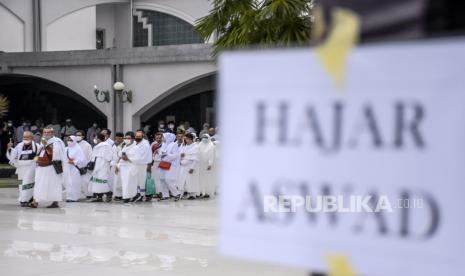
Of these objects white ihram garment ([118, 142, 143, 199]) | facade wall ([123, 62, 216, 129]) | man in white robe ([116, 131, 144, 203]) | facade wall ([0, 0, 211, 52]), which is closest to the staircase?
facade wall ([0, 0, 211, 52])

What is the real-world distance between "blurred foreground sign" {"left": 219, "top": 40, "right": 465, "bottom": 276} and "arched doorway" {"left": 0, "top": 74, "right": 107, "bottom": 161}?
29.5 meters

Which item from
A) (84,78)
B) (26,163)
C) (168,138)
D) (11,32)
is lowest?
(26,163)

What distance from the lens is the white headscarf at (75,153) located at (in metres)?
19.6

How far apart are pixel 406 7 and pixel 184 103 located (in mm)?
27912

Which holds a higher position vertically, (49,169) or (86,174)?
(49,169)

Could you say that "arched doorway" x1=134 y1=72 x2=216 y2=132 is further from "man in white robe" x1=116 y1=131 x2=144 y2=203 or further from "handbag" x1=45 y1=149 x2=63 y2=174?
"handbag" x1=45 y1=149 x2=63 y2=174

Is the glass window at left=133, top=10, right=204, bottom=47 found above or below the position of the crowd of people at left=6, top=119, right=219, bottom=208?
above

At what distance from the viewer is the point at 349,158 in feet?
8.17

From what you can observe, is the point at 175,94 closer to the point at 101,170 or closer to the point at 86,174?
the point at 86,174

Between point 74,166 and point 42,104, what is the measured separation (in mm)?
14627

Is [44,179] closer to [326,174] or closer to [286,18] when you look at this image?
[286,18]

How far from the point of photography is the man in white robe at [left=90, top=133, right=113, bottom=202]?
19.5 meters

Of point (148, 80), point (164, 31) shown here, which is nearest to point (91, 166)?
point (148, 80)

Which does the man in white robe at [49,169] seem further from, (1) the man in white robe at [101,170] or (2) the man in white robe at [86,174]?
(2) the man in white robe at [86,174]
